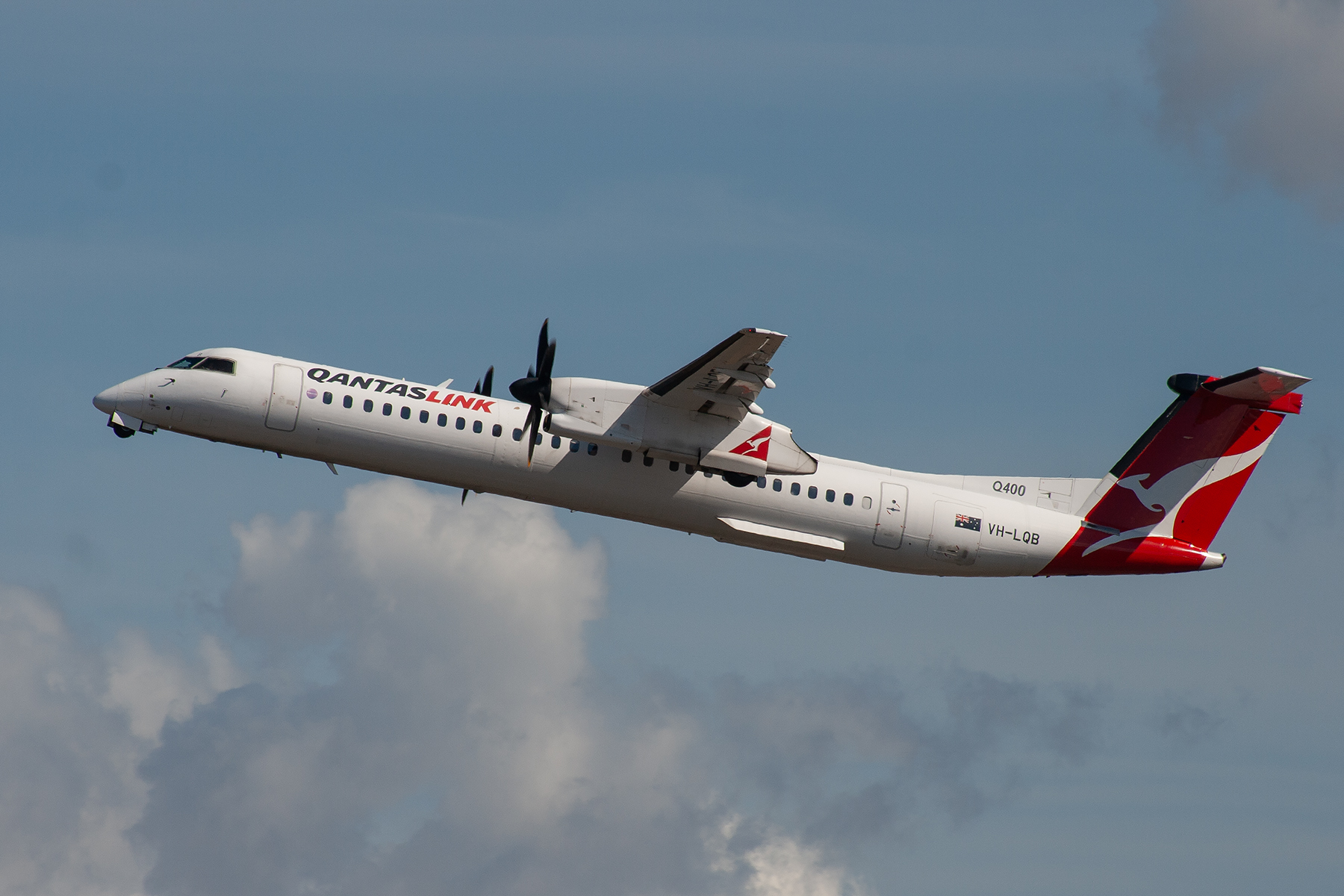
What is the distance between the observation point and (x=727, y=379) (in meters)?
30.2

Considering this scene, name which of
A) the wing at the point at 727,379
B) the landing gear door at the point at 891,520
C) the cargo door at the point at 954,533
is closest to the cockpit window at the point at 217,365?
the wing at the point at 727,379

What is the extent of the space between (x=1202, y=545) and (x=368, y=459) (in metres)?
21.9

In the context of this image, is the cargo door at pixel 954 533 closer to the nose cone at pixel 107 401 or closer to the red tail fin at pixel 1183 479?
the red tail fin at pixel 1183 479

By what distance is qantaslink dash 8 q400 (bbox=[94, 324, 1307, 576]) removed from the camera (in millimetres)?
31234

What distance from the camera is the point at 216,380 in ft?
104

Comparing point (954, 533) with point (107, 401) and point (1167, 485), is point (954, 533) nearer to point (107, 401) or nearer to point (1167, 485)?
point (1167, 485)

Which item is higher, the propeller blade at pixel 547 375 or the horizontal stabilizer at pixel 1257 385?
the horizontal stabilizer at pixel 1257 385

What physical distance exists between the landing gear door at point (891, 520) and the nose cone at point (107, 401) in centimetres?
1820

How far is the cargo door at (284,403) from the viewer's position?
3156 centimetres

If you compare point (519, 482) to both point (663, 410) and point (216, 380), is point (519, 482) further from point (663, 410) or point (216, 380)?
point (216, 380)

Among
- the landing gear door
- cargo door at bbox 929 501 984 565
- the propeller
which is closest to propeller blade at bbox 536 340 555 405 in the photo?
the propeller

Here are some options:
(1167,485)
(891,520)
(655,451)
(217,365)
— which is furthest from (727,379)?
(1167,485)

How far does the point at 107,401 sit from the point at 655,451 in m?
12.6

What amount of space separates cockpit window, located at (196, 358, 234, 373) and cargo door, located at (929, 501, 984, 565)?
17257 mm
